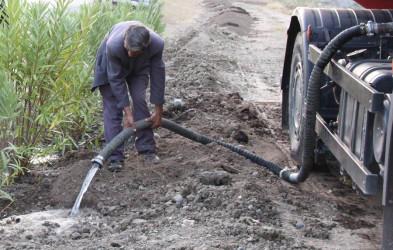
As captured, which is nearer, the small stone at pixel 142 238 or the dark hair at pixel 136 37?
the small stone at pixel 142 238

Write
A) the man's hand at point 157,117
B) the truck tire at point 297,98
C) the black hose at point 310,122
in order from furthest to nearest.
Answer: the man's hand at point 157,117, the truck tire at point 297,98, the black hose at point 310,122

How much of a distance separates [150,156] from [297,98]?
1.48 metres

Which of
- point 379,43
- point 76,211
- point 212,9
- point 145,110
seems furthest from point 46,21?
point 212,9

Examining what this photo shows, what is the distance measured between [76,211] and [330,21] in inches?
107

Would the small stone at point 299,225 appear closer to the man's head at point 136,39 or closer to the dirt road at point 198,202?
the dirt road at point 198,202

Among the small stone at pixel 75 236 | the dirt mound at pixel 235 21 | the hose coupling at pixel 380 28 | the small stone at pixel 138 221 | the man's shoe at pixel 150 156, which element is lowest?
the dirt mound at pixel 235 21

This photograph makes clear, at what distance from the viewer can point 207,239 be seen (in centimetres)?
472

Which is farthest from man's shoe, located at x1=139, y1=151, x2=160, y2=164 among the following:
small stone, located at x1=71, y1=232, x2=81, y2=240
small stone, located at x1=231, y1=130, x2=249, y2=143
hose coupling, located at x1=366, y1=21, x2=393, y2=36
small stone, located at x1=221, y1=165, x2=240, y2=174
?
hose coupling, located at x1=366, y1=21, x2=393, y2=36

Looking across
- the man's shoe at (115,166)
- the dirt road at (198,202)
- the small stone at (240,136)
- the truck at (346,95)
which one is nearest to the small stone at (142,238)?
the dirt road at (198,202)

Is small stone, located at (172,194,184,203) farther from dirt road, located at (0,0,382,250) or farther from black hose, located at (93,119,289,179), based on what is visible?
black hose, located at (93,119,289,179)

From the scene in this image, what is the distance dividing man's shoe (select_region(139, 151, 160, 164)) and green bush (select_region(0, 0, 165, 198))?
0.65m

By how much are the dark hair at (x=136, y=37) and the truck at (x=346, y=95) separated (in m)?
1.37

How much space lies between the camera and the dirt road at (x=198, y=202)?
489 cm

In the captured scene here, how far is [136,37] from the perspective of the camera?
236 inches
